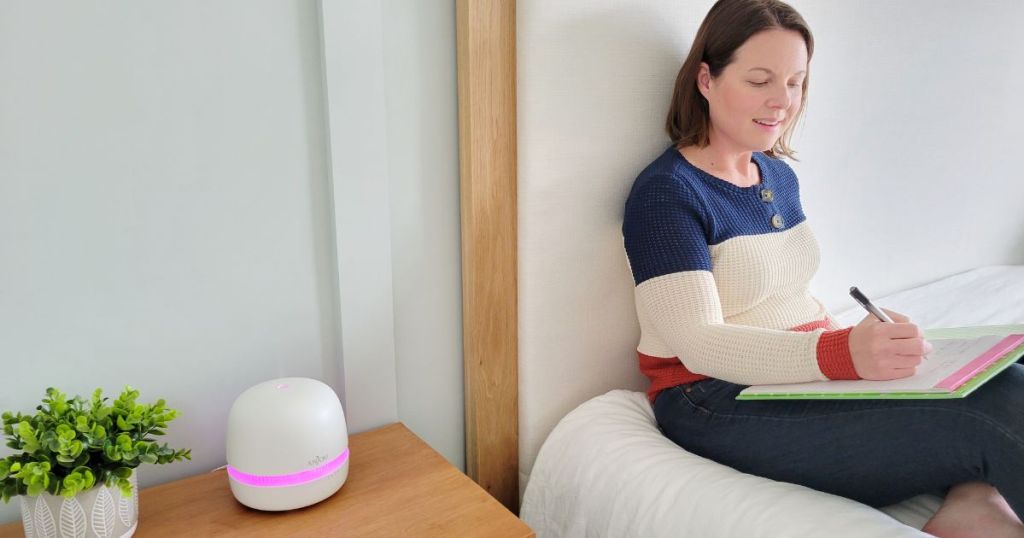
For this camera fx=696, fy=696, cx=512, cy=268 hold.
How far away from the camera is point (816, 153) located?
1.63 m

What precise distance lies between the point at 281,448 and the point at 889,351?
765 millimetres

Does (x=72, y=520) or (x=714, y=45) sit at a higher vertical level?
(x=714, y=45)

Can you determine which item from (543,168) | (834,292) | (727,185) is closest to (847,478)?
(727,185)

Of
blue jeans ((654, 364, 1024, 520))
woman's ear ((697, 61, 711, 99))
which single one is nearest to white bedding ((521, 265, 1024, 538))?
blue jeans ((654, 364, 1024, 520))

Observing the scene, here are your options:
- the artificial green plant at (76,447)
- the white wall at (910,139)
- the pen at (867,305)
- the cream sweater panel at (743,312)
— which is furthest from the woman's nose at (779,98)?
the artificial green plant at (76,447)

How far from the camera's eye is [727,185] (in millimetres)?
1165

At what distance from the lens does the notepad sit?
2.68 ft

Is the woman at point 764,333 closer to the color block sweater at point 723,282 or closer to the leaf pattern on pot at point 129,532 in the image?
the color block sweater at point 723,282

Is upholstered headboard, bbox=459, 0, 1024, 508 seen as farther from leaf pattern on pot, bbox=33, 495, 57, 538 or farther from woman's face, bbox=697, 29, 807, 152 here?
leaf pattern on pot, bbox=33, 495, 57, 538

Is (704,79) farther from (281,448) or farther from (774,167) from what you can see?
(281,448)

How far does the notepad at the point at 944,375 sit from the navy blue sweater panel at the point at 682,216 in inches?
8.5

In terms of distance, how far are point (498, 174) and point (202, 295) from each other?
0.46m

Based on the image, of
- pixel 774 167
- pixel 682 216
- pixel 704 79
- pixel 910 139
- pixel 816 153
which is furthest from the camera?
pixel 910 139

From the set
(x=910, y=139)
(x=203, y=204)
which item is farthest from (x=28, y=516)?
(x=910, y=139)
